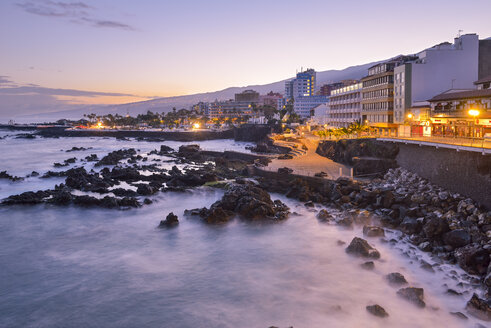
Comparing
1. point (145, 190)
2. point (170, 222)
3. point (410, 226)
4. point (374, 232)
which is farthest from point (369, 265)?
point (145, 190)

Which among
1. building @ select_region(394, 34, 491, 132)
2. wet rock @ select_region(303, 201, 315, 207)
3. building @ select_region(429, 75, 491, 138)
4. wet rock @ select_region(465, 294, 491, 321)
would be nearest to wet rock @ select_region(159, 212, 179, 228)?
wet rock @ select_region(303, 201, 315, 207)

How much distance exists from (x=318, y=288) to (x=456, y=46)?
49.3 meters

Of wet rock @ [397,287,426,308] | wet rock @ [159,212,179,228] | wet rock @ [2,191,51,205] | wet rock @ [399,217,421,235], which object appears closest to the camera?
wet rock @ [397,287,426,308]

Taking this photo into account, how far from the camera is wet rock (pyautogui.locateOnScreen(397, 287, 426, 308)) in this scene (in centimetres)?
1575

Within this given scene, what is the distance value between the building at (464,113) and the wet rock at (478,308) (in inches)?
766

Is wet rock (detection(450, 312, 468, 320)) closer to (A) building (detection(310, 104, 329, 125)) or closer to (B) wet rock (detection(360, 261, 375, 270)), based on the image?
(B) wet rock (detection(360, 261, 375, 270))

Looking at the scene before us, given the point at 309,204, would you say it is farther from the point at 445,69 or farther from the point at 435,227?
the point at 445,69

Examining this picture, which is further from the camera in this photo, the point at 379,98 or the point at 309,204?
the point at 379,98

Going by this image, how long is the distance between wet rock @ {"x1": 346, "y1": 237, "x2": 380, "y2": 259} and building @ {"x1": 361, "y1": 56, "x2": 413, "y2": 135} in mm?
37618

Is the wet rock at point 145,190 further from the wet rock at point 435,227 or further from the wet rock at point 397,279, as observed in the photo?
the wet rock at point 397,279

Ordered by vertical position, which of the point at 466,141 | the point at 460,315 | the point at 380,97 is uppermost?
the point at 380,97

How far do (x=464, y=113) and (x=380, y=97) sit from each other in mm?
27237

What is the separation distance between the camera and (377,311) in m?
15.6

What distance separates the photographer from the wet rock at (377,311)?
15.4 metres
